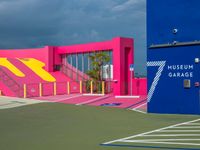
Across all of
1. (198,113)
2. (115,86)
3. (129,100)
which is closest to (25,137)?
(198,113)

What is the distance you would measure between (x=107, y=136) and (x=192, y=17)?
25.8ft

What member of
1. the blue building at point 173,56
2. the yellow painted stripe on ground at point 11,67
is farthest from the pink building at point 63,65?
the blue building at point 173,56

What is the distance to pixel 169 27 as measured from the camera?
16.9 m

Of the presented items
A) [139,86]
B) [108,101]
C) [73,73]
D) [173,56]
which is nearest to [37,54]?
[73,73]

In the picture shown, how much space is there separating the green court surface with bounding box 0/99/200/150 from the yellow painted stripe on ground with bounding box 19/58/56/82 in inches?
520

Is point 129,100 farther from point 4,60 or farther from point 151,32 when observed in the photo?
point 4,60

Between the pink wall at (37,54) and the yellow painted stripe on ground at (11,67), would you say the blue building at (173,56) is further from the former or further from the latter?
the pink wall at (37,54)

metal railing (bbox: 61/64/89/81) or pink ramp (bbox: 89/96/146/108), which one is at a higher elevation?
metal railing (bbox: 61/64/89/81)

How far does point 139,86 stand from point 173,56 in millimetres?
8284

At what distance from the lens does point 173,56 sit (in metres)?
16.9

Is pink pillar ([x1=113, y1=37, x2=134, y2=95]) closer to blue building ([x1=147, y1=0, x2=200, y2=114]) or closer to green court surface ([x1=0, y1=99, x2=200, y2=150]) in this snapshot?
green court surface ([x1=0, y1=99, x2=200, y2=150])

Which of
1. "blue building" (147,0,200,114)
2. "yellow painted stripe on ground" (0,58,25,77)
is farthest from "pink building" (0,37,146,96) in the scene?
"blue building" (147,0,200,114)

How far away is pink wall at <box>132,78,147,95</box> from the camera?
977 inches

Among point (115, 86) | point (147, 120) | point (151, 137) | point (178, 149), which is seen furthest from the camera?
point (115, 86)
